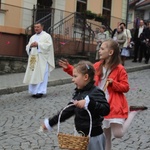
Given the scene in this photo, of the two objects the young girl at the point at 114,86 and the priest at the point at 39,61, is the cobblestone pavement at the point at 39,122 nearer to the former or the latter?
the priest at the point at 39,61

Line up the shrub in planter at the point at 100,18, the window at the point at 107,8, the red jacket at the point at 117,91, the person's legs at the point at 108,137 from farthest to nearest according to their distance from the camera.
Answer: the window at the point at 107,8
the shrub in planter at the point at 100,18
the person's legs at the point at 108,137
the red jacket at the point at 117,91

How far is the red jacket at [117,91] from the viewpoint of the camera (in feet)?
14.4

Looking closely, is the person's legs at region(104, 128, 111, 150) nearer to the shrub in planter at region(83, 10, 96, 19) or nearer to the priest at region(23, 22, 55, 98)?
the priest at region(23, 22, 55, 98)

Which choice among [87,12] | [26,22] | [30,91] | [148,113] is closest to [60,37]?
[26,22]

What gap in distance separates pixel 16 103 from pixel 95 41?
30.1 ft

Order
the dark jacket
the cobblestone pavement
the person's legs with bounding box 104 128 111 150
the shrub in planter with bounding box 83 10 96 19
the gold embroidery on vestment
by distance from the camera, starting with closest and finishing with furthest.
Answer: the dark jacket → the person's legs with bounding box 104 128 111 150 → the cobblestone pavement → the gold embroidery on vestment → the shrub in planter with bounding box 83 10 96 19

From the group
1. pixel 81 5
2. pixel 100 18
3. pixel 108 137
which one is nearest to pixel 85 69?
pixel 108 137

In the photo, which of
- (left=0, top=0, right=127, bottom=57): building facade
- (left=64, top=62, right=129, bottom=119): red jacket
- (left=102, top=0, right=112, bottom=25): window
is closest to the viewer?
(left=64, top=62, right=129, bottom=119): red jacket

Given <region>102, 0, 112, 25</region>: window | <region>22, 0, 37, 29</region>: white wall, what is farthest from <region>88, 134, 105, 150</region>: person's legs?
<region>102, 0, 112, 25</region>: window

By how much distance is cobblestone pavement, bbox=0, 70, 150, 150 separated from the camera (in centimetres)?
548

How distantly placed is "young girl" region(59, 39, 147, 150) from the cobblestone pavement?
0.95m

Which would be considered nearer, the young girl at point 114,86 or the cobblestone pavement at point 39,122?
the young girl at point 114,86

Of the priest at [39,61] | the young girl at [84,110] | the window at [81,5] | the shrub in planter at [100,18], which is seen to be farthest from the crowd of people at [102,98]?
the window at [81,5]

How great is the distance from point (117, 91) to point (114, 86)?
0.11 metres
